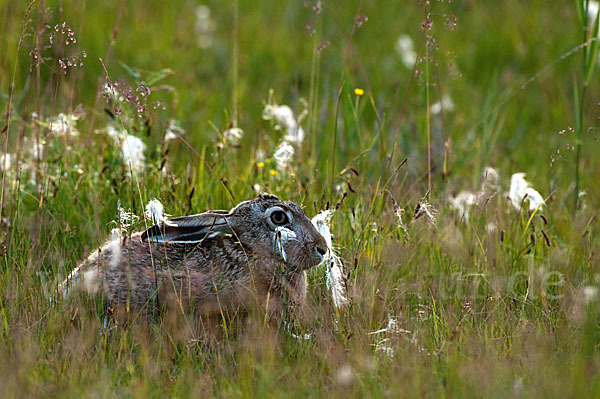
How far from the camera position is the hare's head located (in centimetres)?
446

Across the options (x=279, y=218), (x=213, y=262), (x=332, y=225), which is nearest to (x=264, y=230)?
(x=279, y=218)

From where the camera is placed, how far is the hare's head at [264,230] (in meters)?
4.46

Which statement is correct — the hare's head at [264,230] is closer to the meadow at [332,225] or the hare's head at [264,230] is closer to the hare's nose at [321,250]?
the hare's nose at [321,250]

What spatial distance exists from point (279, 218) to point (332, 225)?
0.51 m

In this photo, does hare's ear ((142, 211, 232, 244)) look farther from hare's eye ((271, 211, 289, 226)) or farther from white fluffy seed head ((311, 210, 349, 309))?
white fluffy seed head ((311, 210, 349, 309))

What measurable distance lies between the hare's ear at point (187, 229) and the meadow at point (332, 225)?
0.49ft

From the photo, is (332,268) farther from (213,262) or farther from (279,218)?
(213,262)

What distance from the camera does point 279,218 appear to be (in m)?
4.64

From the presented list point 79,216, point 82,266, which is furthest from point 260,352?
point 79,216

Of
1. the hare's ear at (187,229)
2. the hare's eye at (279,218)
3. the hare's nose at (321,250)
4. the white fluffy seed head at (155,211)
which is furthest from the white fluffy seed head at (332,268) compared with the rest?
the white fluffy seed head at (155,211)

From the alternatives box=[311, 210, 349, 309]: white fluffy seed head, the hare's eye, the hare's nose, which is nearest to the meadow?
box=[311, 210, 349, 309]: white fluffy seed head

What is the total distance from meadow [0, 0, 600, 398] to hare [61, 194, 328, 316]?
0.14 m

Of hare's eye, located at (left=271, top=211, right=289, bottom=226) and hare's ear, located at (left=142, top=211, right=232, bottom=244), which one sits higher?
hare's eye, located at (left=271, top=211, right=289, bottom=226)

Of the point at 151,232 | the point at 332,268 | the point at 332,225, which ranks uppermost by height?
the point at 332,225
